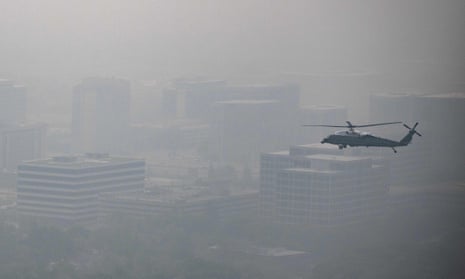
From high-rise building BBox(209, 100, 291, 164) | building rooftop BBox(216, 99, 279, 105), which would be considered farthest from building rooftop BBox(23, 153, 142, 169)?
building rooftop BBox(216, 99, 279, 105)

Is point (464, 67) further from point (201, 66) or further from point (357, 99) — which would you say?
point (201, 66)

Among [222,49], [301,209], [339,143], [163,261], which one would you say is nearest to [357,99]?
[222,49]

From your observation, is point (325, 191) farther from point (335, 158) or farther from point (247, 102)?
point (247, 102)

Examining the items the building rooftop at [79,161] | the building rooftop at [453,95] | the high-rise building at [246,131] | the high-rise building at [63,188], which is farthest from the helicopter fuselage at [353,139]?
the high-rise building at [246,131]

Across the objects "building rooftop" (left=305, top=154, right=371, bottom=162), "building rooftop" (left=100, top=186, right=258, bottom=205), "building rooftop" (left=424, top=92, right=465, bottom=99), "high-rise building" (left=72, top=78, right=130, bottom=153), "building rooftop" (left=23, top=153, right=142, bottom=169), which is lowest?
"building rooftop" (left=100, top=186, right=258, bottom=205)

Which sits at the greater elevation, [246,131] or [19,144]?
[246,131]

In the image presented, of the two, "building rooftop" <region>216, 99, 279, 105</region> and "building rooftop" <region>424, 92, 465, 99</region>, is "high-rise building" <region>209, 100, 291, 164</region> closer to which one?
"building rooftop" <region>216, 99, 279, 105</region>

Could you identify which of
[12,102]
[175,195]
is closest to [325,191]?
[175,195]
